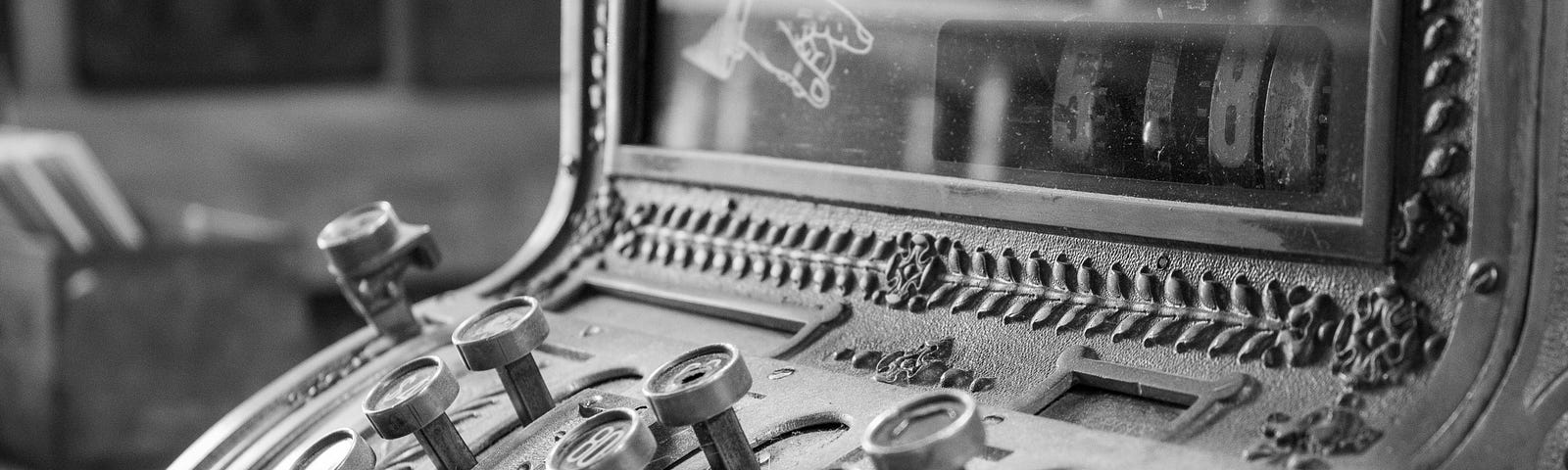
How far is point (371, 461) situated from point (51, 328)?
9.52 ft

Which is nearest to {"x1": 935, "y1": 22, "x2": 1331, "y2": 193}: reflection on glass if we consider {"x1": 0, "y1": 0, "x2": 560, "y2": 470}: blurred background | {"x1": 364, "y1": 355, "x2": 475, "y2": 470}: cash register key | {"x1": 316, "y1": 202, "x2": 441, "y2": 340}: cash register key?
{"x1": 364, "y1": 355, "x2": 475, "y2": 470}: cash register key

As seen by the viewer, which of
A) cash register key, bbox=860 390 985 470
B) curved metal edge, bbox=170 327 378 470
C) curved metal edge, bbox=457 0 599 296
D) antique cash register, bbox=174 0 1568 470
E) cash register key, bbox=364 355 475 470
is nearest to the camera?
cash register key, bbox=860 390 985 470

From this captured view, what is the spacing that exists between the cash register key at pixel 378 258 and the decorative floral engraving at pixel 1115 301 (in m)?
0.54

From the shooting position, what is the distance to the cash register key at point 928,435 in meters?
0.83

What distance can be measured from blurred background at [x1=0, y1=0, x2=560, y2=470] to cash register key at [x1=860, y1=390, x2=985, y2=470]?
3.33 metres

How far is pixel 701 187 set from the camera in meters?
1.58

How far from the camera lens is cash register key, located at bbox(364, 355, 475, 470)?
117 centimetres

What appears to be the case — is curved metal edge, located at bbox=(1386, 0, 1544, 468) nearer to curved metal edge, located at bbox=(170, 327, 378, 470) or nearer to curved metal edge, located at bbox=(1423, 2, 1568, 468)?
curved metal edge, located at bbox=(1423, 2, 1568, 468)

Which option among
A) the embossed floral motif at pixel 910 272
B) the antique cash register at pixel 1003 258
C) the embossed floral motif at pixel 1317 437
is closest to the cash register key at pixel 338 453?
the antique cash register at pixel 1003 258

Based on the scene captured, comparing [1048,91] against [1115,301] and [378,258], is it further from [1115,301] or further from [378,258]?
[378,258]

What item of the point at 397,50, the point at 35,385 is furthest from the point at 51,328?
the point at 397,50

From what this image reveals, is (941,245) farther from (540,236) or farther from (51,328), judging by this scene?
(51,328)

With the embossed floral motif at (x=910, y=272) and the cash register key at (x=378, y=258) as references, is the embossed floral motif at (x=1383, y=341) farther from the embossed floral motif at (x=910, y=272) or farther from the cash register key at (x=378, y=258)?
the cash register key at (x=378, y=258)

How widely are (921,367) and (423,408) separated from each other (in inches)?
16.1
